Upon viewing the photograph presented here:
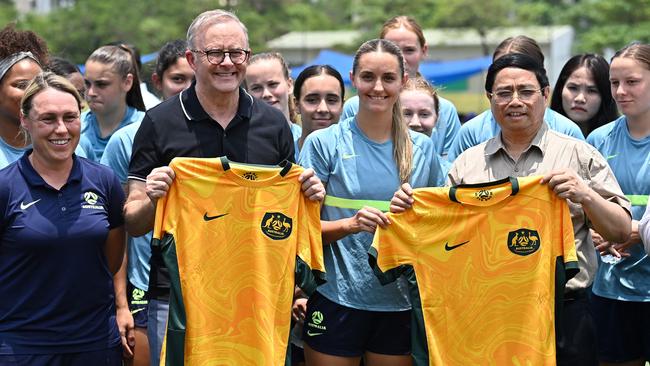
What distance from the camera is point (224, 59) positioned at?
5195mm

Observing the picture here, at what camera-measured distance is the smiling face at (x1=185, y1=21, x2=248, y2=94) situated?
5203 millimetres

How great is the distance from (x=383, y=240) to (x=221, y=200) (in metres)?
0.95

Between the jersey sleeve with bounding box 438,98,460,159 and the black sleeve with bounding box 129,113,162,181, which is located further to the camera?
the jersey sleeve with bounding box 438,98,460,159

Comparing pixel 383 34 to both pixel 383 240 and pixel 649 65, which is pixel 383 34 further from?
pixel 383 240

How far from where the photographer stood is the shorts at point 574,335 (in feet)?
18.5

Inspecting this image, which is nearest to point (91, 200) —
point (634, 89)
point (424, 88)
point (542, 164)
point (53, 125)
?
point (53, 125)

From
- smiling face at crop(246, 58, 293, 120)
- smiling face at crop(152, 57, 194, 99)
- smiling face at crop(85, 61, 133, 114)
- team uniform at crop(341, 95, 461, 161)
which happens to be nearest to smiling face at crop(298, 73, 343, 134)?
smiling face at crop(246, 58, 293, 120)

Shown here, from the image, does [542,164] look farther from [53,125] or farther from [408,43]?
[408,43]

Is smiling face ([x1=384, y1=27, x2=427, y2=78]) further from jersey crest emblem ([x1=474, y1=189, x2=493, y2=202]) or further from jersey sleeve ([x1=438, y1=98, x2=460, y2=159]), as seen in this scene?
jersey crest emblem ([x1=474, y1=189, x2=493, y2=202])

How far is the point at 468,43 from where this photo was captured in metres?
57.9

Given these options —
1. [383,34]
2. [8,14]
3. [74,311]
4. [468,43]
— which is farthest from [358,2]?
[74,311]

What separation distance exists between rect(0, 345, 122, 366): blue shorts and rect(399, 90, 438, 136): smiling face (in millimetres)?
3200

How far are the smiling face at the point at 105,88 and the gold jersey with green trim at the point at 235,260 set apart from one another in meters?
2.69

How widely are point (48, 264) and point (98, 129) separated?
2879 mm
